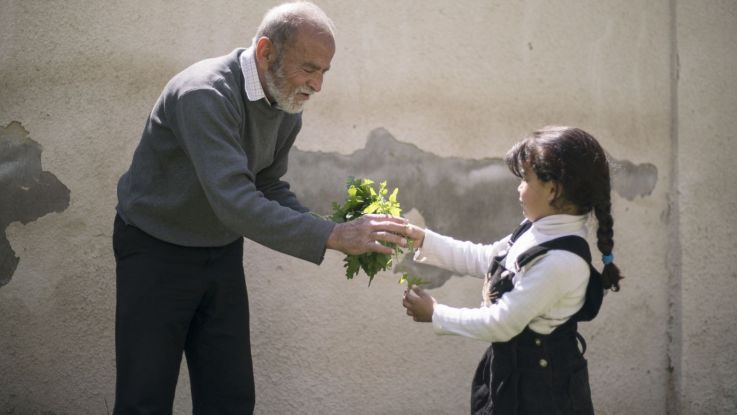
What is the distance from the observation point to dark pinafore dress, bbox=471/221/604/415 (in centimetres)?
287

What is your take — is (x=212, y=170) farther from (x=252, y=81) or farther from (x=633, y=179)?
(x=633, y=179)

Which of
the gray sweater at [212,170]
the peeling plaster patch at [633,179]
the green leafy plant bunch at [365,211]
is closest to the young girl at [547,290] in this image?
the green leafy plant bunch at [365,211]

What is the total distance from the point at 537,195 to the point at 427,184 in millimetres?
1569

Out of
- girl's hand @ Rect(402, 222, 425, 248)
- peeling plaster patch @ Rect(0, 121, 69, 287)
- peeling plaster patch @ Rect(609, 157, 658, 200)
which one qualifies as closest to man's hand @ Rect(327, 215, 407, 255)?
girl's hand @ Rect(402, 222, 425, 248)

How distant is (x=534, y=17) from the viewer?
468 cm

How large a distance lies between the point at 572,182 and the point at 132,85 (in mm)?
2382

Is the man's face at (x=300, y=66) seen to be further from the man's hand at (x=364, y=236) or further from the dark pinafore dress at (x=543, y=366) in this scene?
the dark pinafore dress at (x=543, y=366)

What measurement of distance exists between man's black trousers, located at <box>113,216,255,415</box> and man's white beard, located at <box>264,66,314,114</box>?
2.18 feet

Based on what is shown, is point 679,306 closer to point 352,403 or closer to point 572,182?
point 352,403

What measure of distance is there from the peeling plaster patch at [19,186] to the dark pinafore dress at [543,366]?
7.94 ft

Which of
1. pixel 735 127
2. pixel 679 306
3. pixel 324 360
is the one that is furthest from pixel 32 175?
pixel 735 127

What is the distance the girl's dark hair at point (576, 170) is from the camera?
2.88m

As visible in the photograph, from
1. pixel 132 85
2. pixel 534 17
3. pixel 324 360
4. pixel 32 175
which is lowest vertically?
pixel 324 360

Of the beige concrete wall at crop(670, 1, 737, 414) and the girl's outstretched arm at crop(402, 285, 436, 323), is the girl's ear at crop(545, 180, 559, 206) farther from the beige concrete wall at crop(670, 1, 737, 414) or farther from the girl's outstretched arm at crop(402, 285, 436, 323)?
the beige concrete wall at crop(670, 1, 737, 414)
